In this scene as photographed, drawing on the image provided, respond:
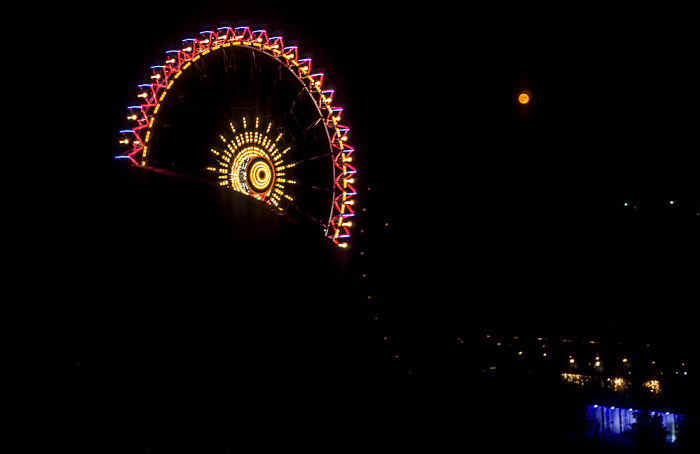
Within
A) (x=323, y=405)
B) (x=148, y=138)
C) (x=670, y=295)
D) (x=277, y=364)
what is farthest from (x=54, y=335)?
(x=670, y=295)

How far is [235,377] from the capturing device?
8.95ft

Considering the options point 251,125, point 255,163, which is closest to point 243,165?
point 255,163

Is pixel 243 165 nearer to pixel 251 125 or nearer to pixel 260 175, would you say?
pixel 260 175

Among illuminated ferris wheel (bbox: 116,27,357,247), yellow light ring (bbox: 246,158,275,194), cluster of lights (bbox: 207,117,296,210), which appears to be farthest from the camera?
yellow light ring (bbox: 246,158,275,194)

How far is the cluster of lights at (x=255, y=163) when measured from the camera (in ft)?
17.6

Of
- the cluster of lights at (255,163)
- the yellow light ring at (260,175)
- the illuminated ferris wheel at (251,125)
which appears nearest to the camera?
the illuminated ferris wheel at (251,125)

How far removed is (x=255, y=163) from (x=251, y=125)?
1.38 feet

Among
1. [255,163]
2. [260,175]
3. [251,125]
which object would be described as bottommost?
[260,175]

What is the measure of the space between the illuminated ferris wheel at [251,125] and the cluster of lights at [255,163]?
0.01 meters

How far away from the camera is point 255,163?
5574mm

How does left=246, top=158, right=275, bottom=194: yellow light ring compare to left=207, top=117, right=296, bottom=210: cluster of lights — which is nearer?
left=207, top=117, right=296, bottom=210: cluster of lights

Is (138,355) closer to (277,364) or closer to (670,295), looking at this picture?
(277,364)

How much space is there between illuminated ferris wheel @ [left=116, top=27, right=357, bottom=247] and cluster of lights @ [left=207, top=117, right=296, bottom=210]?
0.04 ft

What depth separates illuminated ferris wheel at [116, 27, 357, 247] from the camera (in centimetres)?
504
